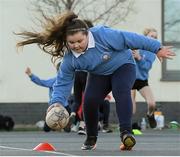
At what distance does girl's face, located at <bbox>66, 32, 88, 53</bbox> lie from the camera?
332 inches

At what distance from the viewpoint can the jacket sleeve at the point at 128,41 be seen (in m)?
8.57

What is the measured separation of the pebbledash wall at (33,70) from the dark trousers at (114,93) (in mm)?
11718

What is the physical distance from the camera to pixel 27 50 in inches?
822

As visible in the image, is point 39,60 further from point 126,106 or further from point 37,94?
point 126,106

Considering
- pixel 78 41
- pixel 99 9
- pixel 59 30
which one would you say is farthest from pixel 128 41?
pixel 99 9

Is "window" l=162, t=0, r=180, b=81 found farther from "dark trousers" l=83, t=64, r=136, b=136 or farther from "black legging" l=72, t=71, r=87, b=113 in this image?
"dark trousers" l=83, t=64, r=136, b=136

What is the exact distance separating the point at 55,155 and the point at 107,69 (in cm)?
147

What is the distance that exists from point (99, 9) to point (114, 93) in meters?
12.1

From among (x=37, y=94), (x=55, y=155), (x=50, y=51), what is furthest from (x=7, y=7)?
(x=55, y=155)

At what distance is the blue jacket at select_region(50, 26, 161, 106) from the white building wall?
12.0 m

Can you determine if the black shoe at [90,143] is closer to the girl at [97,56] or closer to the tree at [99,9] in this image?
the girl at [97,56]

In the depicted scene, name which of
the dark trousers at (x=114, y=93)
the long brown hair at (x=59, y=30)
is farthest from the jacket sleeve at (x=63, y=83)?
the dark trousers at (x=114, y=93)

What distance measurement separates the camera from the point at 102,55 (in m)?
8.60

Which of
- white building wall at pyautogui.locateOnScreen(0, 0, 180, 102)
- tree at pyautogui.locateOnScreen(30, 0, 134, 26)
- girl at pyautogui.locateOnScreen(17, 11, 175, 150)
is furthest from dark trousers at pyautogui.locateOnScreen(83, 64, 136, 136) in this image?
white building wall at pyautogui.locateOnScreen(0, 0, 180, 102)
